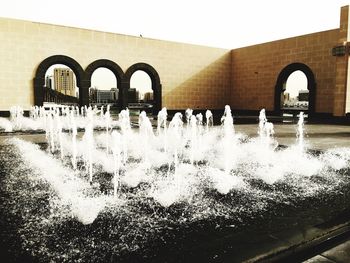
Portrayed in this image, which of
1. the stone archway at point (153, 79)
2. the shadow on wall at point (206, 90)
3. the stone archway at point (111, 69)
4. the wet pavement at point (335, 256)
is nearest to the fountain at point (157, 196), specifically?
the wet pavement at point (335, 256)

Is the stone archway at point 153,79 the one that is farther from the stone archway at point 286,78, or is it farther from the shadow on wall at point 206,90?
the stone archway at point 286,78

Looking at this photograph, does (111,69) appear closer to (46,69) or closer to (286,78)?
(46,69)

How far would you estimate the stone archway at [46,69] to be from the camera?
13.1 meters

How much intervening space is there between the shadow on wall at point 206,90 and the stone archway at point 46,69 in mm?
4629

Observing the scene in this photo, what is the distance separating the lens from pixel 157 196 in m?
2.87

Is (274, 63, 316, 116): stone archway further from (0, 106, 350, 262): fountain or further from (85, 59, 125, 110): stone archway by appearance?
(0, 106, 350, 262): fountain

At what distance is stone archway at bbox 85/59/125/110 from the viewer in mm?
14409

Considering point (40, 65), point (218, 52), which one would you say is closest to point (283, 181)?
point (40, 65)

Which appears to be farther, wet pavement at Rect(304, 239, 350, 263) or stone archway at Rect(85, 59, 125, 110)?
stone archway at Rect(85, 59, 125, 110)

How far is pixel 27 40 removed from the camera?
42.3 ft

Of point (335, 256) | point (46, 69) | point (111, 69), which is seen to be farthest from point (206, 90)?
point (335, 256)

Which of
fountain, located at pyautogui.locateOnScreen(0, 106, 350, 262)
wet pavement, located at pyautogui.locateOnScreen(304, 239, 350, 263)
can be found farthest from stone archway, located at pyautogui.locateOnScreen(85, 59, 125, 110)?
wet pavement, located at pyautogui.locateOnScreen(304, 239, 350, 263)

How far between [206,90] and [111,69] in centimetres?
618

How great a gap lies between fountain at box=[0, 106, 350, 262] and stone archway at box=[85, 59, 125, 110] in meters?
9.72
